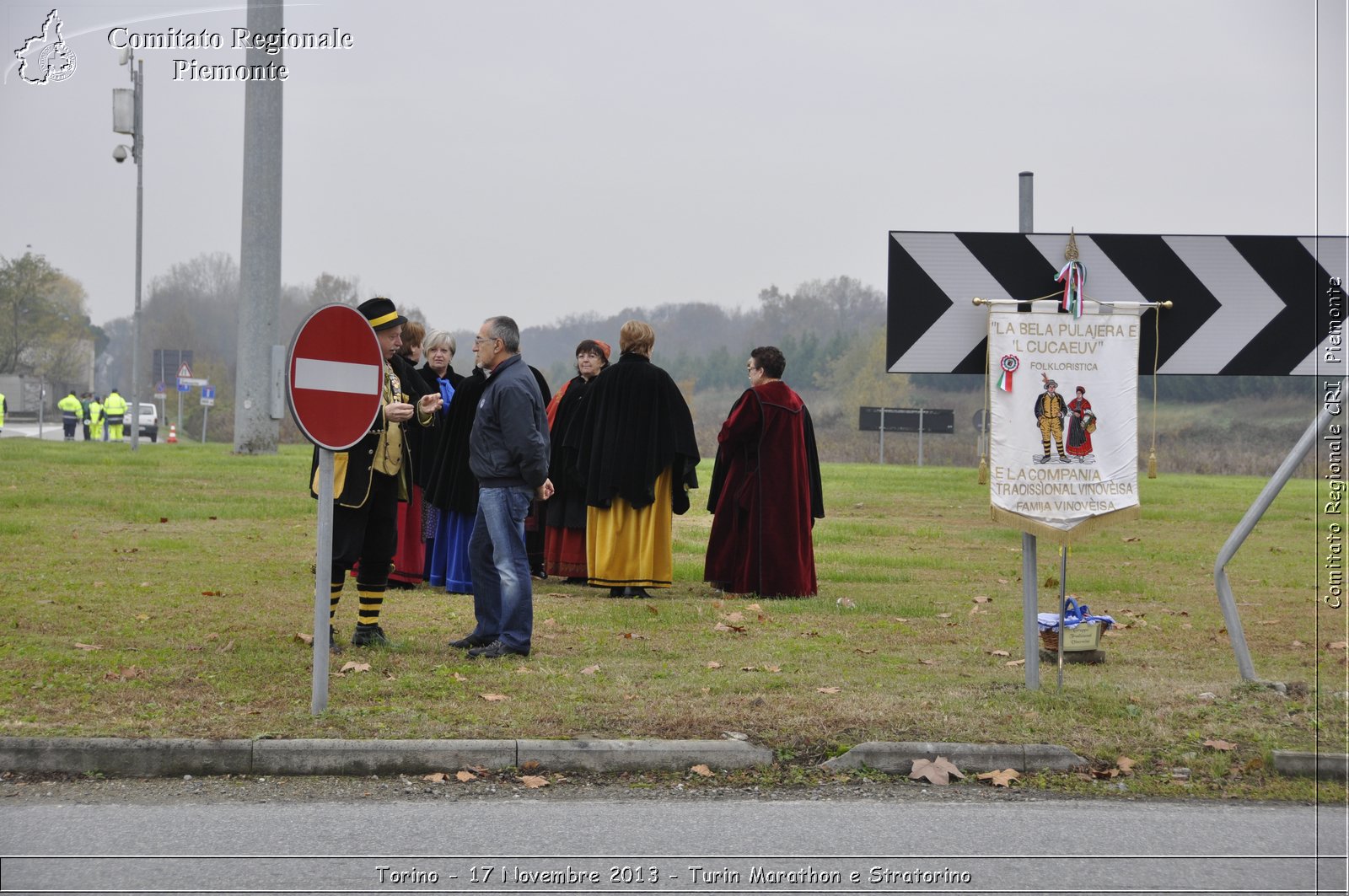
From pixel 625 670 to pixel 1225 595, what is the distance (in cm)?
346

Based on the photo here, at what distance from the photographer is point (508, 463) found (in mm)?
8188

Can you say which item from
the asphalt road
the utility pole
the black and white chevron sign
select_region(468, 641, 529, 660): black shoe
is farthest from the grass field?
the utility pole

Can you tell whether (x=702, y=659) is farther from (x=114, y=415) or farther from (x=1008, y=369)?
(x=114, y=415)

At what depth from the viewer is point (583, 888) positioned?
4.46 m

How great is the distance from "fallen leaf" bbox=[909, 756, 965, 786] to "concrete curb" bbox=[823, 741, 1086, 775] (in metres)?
0.06

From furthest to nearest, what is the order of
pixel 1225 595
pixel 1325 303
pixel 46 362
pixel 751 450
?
pixel 46 362, pixel 751 450, pixel 1225 595, pixel 1325 303

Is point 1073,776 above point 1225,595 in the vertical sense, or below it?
below

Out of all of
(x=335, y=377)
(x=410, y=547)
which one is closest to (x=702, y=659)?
(x=335, y=377)

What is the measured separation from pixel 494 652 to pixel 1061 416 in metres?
3.55

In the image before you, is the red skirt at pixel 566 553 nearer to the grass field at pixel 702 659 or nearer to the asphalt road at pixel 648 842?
the grass field at pixel 702 659

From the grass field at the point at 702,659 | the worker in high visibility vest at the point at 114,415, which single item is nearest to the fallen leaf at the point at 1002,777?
the grass field at the point at 702,659

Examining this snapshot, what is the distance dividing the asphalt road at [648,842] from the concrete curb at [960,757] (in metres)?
0.27

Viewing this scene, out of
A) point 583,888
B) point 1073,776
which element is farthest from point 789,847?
point 1073,776

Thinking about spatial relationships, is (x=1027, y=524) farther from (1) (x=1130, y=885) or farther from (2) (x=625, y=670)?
(1) (x=1130, y=885)
